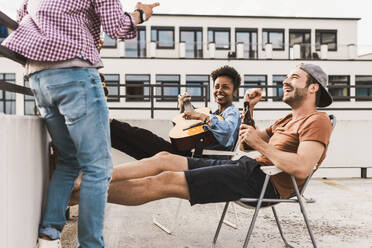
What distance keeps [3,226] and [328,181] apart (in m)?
6.46

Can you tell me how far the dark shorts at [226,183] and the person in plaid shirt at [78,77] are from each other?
24.1 inches

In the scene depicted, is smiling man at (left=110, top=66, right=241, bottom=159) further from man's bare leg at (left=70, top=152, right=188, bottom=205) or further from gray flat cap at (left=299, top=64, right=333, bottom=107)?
gray flat cap at (left=299, top=64, right=333, bottom=107)

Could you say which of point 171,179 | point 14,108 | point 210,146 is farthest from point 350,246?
point 14,108

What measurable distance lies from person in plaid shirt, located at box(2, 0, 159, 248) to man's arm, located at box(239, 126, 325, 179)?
1.02m

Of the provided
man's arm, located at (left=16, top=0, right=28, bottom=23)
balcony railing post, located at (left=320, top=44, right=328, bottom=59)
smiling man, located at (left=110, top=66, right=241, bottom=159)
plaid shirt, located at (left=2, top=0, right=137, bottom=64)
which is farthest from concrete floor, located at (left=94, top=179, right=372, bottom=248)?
Result: balcony railing post, located at (left=320, top=44, right=328, bottom=59)

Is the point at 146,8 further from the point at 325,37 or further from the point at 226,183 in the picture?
the point at 325,37

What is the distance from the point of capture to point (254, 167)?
2658 mm

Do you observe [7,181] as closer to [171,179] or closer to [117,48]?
[171,179]

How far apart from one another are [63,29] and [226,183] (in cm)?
139

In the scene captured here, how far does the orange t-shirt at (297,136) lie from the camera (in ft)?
8.38

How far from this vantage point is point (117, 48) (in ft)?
90.4

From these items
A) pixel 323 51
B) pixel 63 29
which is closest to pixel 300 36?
pixel 323 51

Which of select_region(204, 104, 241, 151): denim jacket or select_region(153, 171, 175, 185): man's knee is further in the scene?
select_region(204, 104, 241, 151): denim jacket

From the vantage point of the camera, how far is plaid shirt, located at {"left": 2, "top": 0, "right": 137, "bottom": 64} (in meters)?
2.03
